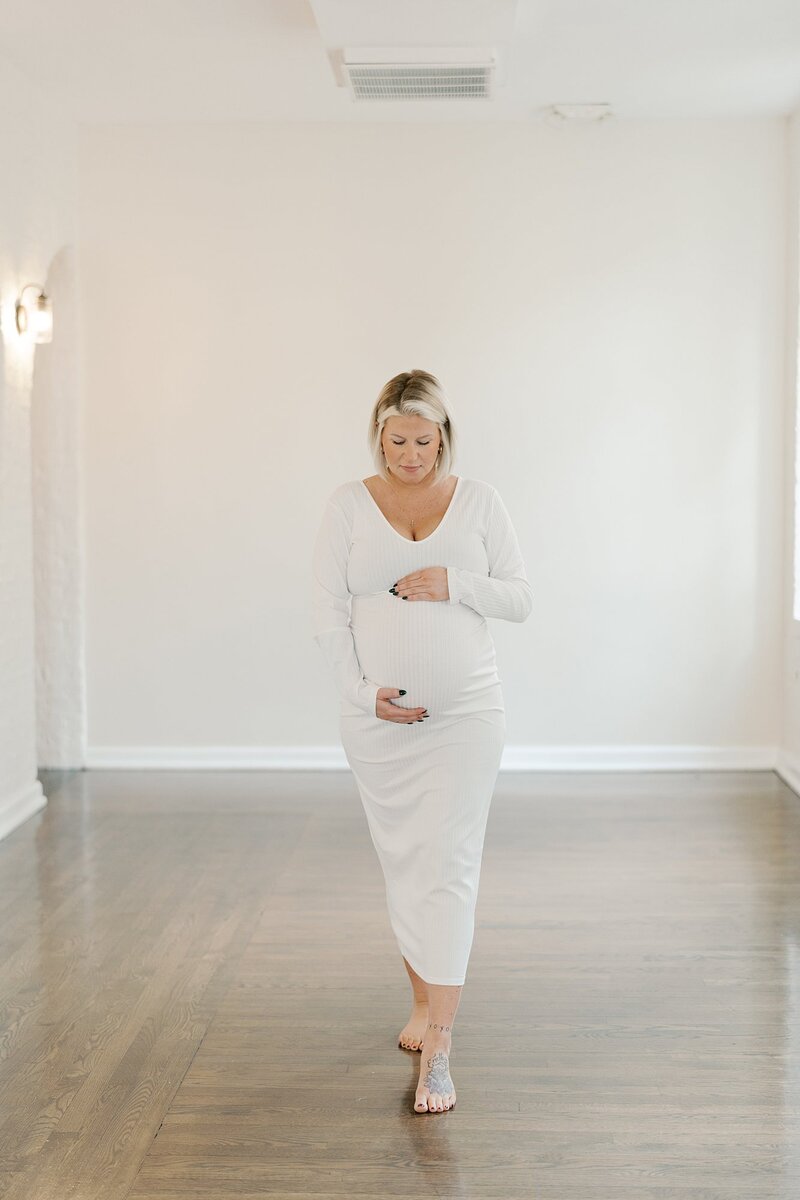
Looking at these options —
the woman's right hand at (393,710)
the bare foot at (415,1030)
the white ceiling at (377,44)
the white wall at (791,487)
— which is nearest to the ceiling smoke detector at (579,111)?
the white ceiling at (377,44)

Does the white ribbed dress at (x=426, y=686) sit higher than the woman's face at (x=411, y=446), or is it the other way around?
the woman's face at (x=411, y=446)

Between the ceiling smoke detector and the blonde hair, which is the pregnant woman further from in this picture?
the ceiling smoke detector

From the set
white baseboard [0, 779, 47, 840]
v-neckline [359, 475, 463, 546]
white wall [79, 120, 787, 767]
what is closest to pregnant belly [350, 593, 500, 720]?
v-neckline [359, 475, 463, 546]

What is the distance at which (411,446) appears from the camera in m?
2.67

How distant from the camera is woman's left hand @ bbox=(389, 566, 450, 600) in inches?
104

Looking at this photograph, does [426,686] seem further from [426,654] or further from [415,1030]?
[415,1030]

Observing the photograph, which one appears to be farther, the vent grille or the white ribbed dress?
the vent grille

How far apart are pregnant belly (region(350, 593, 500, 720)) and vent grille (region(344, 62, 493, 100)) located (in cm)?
272

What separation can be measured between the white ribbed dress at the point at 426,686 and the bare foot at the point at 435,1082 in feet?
0.48

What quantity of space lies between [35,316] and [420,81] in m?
1.84

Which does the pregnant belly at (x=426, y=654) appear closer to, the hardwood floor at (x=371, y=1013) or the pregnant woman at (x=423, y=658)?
the pregnant woman at (x=423, y=658)

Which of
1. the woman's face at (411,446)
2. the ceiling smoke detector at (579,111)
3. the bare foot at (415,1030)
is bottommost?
the bare foot at (415,1030)

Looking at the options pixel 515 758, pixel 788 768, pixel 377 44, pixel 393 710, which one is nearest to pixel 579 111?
pixel 377 44

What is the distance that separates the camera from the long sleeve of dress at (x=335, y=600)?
2.72m
